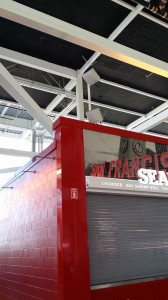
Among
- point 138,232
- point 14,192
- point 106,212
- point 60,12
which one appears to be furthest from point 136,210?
point 60,12

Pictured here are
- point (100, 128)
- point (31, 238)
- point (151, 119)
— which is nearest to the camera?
point (100, 128)

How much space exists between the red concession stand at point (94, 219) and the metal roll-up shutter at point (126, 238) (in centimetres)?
1

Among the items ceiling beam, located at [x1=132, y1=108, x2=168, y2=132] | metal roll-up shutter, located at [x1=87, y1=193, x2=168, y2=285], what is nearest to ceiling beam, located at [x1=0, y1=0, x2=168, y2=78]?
metal roll-up shutter, located at [x1=87, y1=193, x2=168, y2=285]

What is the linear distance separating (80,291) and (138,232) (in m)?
1.47

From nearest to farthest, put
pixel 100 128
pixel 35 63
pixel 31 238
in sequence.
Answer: pixel 100 128 → pixel 31 238 → pixel 35 63

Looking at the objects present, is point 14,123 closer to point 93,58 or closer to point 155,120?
point 93,58

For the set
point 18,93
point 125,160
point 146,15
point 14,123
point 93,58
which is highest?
point 146,15

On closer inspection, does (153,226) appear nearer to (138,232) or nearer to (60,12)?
(138,232)

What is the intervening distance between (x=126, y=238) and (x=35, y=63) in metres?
4.07

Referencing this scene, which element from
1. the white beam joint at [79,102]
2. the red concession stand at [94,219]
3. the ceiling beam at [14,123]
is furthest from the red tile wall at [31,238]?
the ceiling beam at [14,123]

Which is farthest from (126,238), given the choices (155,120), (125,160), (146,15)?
(155,120)

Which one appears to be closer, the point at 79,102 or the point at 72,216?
the point at 72,216

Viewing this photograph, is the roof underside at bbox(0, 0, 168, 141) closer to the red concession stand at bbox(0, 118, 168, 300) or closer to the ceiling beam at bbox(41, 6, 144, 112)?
the ceiling beam at bbox(41, 6, 144, 112)

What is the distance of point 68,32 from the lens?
4188mm
